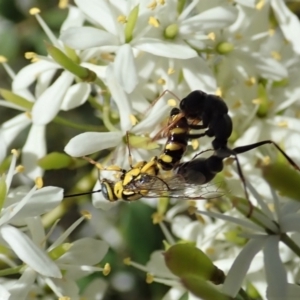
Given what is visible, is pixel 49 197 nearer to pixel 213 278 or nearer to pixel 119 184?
pixel 119 184

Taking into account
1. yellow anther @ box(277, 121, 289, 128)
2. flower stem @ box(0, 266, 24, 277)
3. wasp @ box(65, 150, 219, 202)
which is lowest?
yellow anther @ box(277, 121, 289, 128)

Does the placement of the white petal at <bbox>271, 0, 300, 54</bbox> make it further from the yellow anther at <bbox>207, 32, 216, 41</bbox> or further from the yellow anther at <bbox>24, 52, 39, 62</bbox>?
the yellow anther at <bbox>24, 52, 39, 62</bbox>

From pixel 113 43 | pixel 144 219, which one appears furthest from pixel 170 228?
pixel 113 43

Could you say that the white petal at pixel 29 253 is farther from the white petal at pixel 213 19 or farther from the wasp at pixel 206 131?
the white petal at pixel 213 19

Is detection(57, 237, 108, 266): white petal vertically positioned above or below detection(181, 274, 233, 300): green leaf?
below

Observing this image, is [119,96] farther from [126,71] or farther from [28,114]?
[28,114]

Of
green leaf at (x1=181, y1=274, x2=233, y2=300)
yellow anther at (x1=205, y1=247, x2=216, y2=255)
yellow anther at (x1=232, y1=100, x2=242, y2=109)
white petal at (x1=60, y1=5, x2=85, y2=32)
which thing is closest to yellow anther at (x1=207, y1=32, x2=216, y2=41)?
yellow anther at (x1=232, y1=100, x2=242, y2=109)
